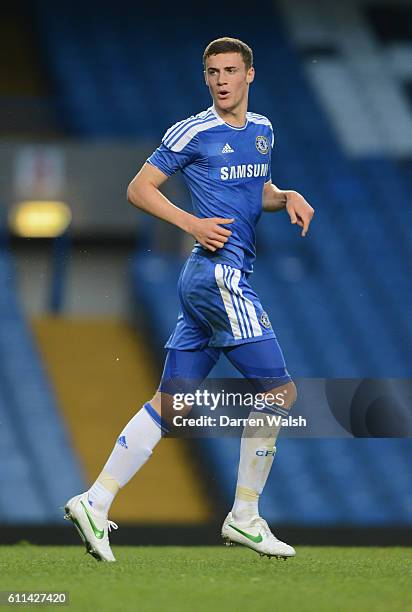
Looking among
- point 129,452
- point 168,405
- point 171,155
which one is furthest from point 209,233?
point 129,452

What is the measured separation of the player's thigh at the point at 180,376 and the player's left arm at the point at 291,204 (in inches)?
19.3

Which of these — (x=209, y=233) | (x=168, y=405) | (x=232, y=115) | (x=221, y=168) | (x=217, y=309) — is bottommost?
(x=168, y=405)

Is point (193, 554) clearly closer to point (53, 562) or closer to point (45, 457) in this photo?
point (53, 562)

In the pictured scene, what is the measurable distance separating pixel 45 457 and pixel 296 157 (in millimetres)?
2672

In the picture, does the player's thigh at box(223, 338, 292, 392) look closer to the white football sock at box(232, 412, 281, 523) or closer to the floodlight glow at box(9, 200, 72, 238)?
the white football sock at box(232, 412, 281, 523)

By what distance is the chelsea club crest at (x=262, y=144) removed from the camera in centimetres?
448

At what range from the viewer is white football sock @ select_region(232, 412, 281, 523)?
14.5ft

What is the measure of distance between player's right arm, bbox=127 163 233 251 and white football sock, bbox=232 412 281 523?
1.91 ft

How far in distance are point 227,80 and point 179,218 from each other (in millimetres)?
484

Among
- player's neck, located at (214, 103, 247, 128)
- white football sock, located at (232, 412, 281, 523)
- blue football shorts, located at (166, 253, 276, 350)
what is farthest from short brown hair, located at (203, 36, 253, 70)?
white football sock, located at (232, 412, 281, 523)

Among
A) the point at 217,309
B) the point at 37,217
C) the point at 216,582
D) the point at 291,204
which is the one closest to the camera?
the point at 216,582

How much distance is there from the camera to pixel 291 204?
4.48 metres

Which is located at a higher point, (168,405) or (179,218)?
(179,218)

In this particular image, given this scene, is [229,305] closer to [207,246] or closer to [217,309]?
[217,309]
